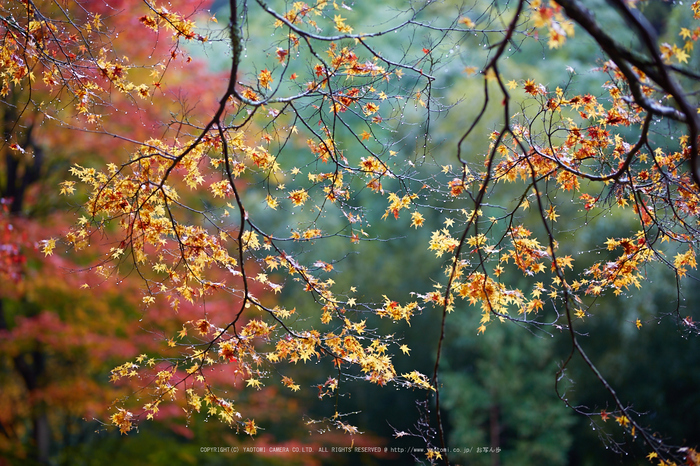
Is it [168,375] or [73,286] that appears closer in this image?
[168,375]

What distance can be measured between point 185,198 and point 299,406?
11.9 ft

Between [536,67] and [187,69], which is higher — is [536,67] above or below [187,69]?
above

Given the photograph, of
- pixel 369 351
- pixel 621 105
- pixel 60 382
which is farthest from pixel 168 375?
pixel 60 382

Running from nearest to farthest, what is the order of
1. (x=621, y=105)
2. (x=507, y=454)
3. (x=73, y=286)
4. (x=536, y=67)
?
(x=621, y=105), (x=73, y=286), (x=507, y=454), (x=536, y=67)

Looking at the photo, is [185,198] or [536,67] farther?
[536,67]

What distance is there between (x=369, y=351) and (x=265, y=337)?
0.52m

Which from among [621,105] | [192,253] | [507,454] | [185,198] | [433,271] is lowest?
[507,454]

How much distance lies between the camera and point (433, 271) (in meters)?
6.82

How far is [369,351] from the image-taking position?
2.49 m

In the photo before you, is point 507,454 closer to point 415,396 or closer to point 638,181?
point 415,396

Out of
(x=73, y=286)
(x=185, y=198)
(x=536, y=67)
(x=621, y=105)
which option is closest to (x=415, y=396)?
(x=185, y=198)

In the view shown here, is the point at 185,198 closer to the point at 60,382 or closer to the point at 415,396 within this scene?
the point at 60,382

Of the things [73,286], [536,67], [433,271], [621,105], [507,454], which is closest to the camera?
[621,105]

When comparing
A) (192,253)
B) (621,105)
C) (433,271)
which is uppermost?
(433,271)
